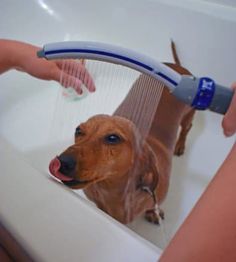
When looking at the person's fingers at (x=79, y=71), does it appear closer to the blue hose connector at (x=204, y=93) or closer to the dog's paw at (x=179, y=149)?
the blue hose connector at (x=204, y=93)

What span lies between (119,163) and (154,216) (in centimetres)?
25

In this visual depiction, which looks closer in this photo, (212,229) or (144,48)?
(212,229)

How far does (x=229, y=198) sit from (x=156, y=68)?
0.59ft

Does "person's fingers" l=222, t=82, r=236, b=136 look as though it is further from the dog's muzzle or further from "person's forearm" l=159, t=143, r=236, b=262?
the dog's muzzle

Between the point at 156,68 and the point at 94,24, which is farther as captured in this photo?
the point at 94,24

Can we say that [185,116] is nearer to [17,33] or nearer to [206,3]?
[206,3]

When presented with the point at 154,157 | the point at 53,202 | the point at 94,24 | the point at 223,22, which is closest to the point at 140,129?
the point at 154,157

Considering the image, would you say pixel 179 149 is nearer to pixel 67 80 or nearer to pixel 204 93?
pixel 67 80

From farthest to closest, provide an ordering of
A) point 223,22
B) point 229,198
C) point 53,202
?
point 223,22 → point 53,202 → point 229,198

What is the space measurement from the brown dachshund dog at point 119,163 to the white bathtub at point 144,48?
0.32 ft

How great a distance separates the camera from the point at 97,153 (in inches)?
19.7

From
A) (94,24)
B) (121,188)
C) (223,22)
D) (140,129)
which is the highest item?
(223,22)

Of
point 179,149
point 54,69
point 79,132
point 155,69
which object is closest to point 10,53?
point 54,69

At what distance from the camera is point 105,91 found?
601mm
